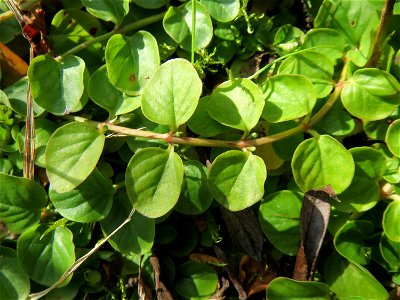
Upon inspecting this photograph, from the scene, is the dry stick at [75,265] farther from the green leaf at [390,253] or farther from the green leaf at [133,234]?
the green leaf at [390,253]

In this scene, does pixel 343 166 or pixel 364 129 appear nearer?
pixel 343 166

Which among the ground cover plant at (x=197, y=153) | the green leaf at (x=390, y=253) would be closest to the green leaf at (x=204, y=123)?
the ground cover plant at (x=197, y=153)

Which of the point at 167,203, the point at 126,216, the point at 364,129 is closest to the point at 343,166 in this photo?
the point at 364,129

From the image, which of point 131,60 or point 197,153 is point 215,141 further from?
point 131,60

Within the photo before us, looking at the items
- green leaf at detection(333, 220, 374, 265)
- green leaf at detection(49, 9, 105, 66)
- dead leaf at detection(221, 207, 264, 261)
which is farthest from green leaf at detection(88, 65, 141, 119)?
green leaf at detection(333, 220, 374, 265)

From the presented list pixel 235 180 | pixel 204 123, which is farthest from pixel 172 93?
pixel 235 180

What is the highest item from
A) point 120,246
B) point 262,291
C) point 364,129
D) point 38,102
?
point 38,102

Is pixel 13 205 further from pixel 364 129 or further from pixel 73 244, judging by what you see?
pixel 364 129
